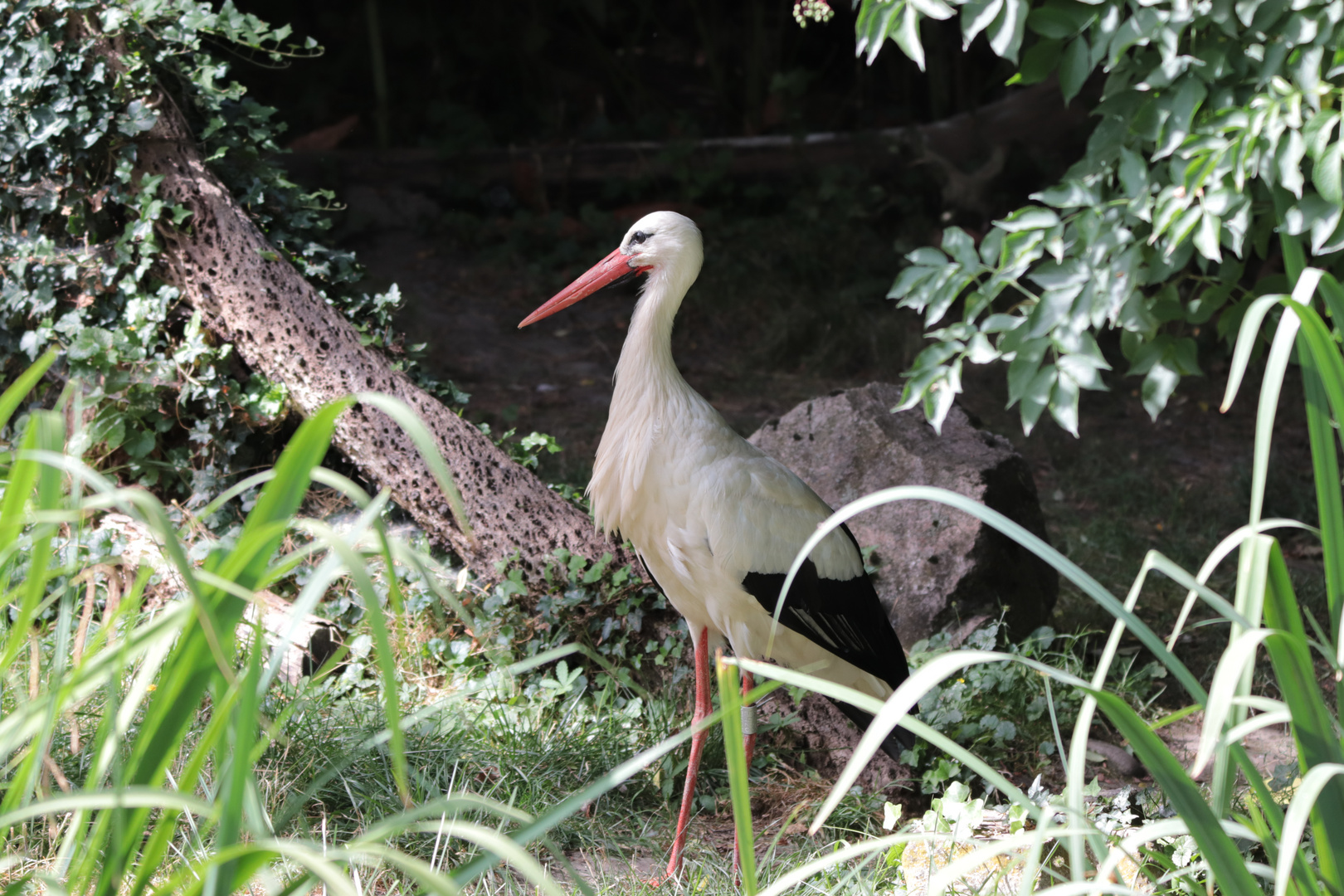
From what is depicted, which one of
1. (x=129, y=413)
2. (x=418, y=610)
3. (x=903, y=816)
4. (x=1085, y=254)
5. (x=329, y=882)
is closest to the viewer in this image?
(x=329, y=882)

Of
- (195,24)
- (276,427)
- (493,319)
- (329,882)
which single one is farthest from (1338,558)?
(493,319)

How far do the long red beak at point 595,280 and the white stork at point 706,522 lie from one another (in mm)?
19

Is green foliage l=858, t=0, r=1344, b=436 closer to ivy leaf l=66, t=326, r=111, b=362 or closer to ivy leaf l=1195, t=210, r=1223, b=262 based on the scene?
ivy leaf l=1195, t=210, r=1223, b=262

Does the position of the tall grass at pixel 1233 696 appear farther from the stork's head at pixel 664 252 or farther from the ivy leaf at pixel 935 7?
the stork's head at pixel 664 252

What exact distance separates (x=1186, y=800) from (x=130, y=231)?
11.2ft

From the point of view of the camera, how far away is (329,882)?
97 centimetres

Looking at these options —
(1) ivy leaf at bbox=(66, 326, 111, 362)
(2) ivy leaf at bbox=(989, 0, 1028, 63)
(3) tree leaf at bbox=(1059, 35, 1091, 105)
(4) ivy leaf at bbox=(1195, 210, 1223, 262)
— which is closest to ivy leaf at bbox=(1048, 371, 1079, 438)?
(4) ivy leaf at bbox=(1195, 210, 1223, 262)

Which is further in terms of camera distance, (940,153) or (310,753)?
(940,153)

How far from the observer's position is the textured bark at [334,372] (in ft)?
10.7

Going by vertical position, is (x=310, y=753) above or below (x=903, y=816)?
above

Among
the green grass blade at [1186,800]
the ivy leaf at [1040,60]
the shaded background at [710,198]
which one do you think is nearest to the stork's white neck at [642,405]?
the ivy leaf at [1040,60]

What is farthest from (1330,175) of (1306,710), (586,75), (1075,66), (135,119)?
(586,75)

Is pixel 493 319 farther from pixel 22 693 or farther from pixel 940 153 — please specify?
pixel 22 693

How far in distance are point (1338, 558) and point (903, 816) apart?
176 cm
